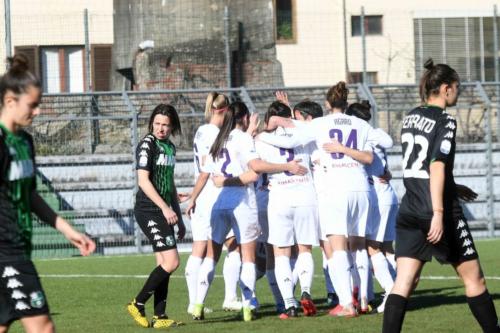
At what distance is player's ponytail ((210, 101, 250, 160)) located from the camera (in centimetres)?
1098

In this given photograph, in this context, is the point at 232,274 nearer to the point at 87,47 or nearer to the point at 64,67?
the point at 87,47

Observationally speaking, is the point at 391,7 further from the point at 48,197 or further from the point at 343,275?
the point at 343,275

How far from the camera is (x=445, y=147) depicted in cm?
809

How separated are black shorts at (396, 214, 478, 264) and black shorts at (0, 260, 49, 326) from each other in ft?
9.16

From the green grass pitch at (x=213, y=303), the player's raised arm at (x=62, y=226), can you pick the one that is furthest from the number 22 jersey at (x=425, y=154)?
the player's raised arm at (x=62, y=226)

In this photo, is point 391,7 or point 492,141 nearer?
point 492,141

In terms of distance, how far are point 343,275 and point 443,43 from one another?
980 inches

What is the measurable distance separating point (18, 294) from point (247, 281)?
4663 millimetres

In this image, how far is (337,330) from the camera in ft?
33.0

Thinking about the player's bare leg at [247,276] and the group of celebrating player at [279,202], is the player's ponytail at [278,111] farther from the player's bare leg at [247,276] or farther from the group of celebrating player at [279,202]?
the player's bare leg at [247,276]

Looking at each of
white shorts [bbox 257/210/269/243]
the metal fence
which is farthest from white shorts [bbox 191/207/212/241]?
the metal fence

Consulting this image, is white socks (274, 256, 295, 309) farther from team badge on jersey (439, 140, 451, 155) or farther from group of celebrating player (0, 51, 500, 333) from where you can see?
team badge on jersey (439, 140, 451, 155)

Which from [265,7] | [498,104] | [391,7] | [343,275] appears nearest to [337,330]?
[343,275]

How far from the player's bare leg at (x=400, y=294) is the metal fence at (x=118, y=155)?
41.1 feet
